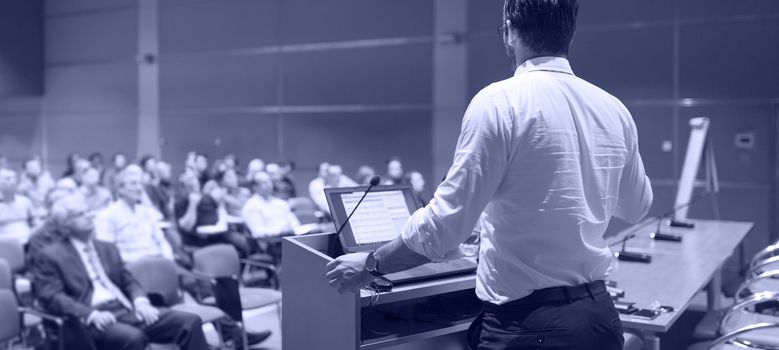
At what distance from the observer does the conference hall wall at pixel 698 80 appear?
8438 millimetres

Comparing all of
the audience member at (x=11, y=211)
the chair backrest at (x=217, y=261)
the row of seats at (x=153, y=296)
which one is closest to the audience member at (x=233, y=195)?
the audience member at (x=11, y=211)

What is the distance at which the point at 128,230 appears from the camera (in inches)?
241

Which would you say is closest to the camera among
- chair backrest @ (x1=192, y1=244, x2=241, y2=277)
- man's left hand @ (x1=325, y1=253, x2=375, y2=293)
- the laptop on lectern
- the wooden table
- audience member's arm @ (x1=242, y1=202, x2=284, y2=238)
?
man's left hand @ (x1=325, y1=253, x2=375, y2=293)

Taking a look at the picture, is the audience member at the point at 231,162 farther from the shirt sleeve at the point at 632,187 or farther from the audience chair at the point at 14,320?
the shirt sleeve at the point at 632,187

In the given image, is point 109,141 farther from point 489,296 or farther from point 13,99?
point 489,296

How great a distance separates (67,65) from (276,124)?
5458 mm

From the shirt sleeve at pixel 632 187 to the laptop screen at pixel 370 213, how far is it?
2.64ft

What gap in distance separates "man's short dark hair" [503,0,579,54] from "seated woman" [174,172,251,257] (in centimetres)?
629

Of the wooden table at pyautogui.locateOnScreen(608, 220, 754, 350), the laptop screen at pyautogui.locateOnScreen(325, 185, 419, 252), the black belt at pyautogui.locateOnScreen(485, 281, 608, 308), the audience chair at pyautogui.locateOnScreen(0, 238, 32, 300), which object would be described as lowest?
the audience chair at pyautogui.locateOnScreen(0, 238, 32, 300)

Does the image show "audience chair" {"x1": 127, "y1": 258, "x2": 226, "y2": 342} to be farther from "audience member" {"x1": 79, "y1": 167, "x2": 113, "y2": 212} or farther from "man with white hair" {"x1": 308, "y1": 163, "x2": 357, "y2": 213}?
"man with white hair" {"x1": 308, "y1": 163, "x2": 357, "y2": 213}

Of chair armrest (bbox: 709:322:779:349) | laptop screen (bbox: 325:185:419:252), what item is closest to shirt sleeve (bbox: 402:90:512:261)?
laptop screen (bbox: 325:185:419:252)

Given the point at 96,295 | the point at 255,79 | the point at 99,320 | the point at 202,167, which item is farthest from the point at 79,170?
the point at 99,320

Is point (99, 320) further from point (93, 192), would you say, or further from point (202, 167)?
point (202, 167)

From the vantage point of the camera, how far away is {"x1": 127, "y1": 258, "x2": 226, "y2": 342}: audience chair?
15.7 feet
